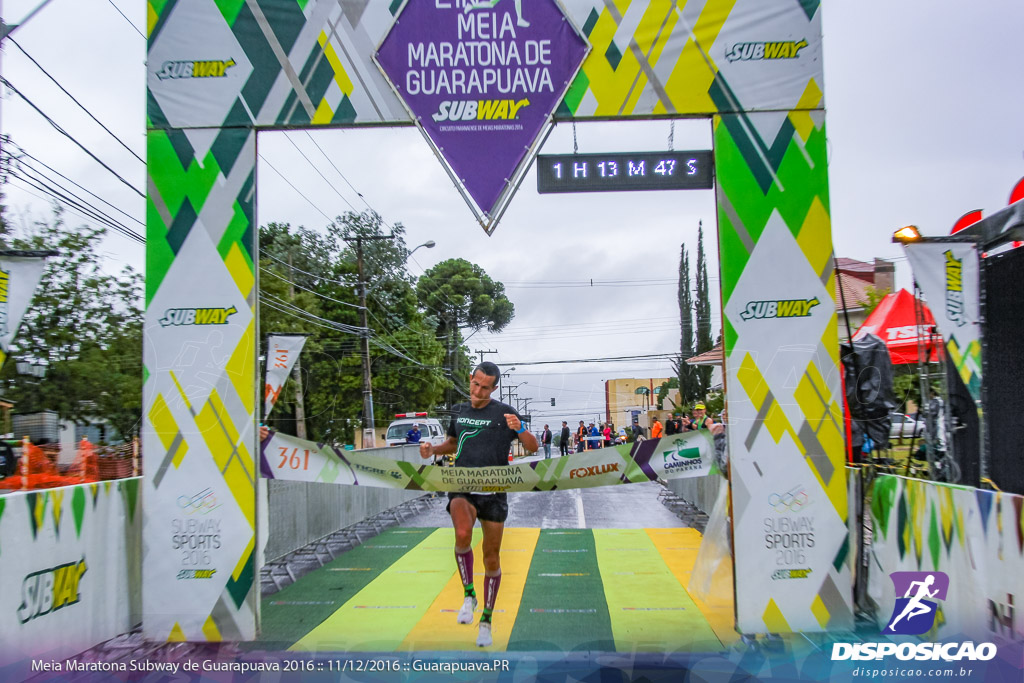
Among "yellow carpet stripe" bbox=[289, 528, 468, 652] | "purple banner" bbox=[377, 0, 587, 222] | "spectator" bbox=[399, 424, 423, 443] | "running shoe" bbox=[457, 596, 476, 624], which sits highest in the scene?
"purple banner" bbox=[377, 0, 587, 222]

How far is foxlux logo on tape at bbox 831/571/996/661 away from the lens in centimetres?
467

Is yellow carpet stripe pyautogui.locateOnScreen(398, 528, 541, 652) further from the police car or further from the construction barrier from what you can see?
the police car

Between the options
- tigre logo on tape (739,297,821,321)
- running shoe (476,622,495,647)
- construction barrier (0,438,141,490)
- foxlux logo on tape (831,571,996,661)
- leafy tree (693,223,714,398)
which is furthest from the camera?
leafy tree (693,223,714,398)

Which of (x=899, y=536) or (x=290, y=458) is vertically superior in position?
(x=290, y=458)

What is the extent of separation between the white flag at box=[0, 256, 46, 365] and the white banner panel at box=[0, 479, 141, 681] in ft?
4.09

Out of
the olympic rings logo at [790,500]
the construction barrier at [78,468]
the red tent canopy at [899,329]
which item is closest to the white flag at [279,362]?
the construction barrier at [78,468]

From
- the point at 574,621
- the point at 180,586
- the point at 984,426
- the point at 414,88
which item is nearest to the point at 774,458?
the point at 984,426

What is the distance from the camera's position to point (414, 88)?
6.26 m

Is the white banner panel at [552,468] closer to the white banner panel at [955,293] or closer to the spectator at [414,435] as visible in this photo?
the white banner panel at [955,293]

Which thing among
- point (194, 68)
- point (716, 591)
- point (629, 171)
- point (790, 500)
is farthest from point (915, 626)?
point (194, 68)

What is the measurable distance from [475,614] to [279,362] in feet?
10.6

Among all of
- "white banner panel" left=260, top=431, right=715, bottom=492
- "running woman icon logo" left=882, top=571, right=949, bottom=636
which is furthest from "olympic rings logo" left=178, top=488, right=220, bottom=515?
"running woman icon logo" left=882, top=571, right=949, bottom=636

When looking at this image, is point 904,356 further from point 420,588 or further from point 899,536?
point 420,588

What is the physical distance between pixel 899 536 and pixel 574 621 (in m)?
2.50
